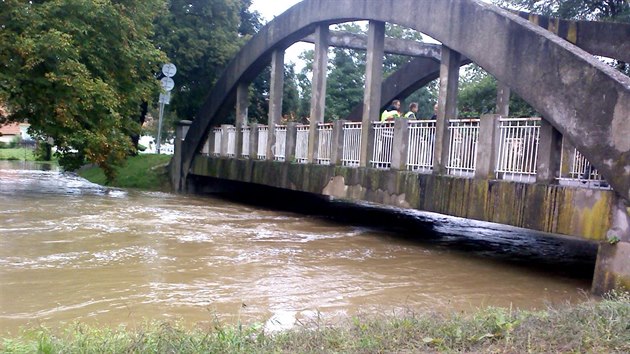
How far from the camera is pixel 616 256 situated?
23.4 feet

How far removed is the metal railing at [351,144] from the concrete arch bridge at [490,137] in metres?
0.02

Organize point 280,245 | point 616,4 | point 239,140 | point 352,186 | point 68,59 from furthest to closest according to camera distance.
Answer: point 239,140 → point 616,4 → point 68,59 → point 352,186 → point 280,245

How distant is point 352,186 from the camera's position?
492 inches

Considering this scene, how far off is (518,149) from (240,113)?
11623mm

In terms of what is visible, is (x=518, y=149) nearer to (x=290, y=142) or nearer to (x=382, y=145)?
(x=382, y=145)

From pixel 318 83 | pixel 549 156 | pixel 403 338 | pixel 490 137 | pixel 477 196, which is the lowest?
pixel 403 338

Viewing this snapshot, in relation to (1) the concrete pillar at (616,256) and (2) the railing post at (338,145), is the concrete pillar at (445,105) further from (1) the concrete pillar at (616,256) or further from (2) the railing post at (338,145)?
(1) the concrete pillar at (616,256)

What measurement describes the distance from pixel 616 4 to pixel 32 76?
622 inches

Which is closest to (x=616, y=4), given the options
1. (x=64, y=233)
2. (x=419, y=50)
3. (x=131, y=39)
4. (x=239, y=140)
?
(x=419, y=50)

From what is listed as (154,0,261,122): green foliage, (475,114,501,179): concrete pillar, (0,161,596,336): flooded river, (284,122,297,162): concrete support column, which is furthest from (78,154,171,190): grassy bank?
(475,114,501,179): concrete pillar

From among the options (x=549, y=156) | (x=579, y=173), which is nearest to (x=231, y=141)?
(x=549, y=156)

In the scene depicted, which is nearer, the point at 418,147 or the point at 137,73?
the point at 418,147

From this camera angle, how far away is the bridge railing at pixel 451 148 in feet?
27.7

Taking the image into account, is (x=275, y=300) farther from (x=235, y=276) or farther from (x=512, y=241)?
(x=512, y=241)
